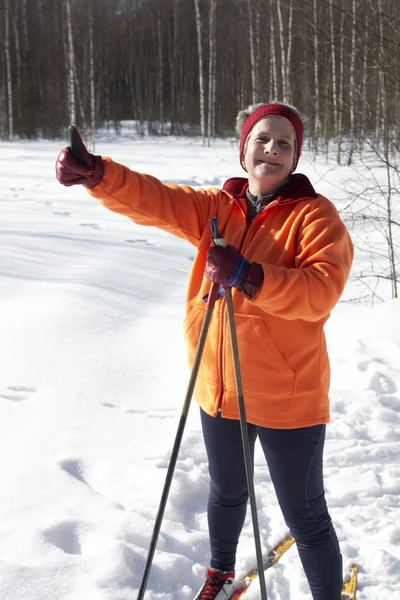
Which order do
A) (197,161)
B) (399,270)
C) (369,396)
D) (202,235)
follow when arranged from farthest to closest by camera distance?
1. (197,161)
2. (399,270)
3. (369,396)
4. (202,235)

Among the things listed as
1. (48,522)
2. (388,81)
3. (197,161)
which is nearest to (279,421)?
(48,522)

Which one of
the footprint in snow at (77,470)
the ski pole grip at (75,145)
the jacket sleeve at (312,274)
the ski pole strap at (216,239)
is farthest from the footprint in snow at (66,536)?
the ski pole grip at (75,145)

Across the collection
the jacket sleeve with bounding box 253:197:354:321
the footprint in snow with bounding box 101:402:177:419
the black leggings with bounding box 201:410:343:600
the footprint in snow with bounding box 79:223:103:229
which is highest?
the jacket sleeve with bounding box 253:197:354:321

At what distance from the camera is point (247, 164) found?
6.03 ft

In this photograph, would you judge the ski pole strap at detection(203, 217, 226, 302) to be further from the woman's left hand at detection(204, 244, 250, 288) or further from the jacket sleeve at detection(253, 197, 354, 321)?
the jacket sleeve at detection(253, 197, 354, 321)

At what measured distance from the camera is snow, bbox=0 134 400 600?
2.21m

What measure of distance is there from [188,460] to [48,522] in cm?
80

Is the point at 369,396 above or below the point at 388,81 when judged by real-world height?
below

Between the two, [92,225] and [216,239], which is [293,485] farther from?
[92,225]

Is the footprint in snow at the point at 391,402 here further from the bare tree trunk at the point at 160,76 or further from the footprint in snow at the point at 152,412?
the bare tree trunk at the point at 160,76

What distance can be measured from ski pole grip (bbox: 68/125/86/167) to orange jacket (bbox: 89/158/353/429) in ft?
0.28

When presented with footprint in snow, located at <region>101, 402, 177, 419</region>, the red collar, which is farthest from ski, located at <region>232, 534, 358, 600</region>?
the red collar

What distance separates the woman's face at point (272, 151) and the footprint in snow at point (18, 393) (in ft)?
7.20

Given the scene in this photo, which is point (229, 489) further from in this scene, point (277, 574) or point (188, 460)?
point (188, 460)
